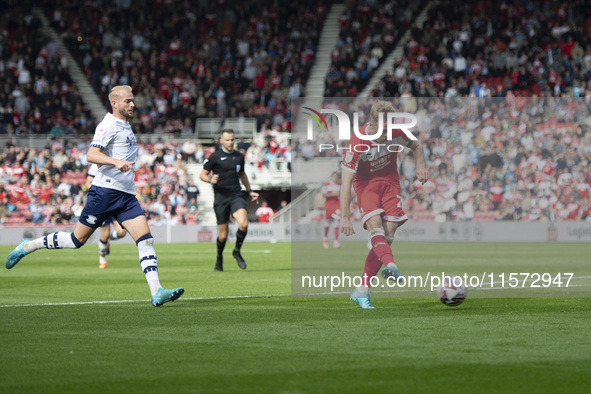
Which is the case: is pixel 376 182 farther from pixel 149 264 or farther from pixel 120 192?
pixel 120 192

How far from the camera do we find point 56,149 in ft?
117

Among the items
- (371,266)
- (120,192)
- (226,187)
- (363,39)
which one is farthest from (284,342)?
(363,39)

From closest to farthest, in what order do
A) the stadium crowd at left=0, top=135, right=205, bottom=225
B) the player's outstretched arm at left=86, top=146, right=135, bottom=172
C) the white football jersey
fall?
the player's outstretched arm at left=86, top=146, right=135, bottom=172
the white football jersey
the stadium crowd at left=0, top=135, right=205, bottom=225

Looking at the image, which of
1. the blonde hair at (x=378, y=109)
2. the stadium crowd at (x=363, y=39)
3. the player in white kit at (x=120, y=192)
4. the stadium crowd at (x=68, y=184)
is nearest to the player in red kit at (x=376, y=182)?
the blonde hair at (x=378, y=109)

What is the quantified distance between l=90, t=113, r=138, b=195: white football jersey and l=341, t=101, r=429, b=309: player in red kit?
92.4 inches

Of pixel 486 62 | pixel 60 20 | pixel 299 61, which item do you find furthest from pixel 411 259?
pixel 60 20

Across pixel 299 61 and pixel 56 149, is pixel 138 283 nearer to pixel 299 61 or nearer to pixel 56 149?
pixel 56 149

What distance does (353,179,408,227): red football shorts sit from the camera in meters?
10.8

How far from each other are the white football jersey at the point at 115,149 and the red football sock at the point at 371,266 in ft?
8.79

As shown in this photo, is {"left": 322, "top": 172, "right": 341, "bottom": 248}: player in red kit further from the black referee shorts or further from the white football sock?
the black referee shorts

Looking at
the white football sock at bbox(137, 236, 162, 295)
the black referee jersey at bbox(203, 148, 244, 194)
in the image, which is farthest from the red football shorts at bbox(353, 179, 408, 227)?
the black referee jersey at bbox(203, 148, 244, 194)

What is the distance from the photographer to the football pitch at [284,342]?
235 inches

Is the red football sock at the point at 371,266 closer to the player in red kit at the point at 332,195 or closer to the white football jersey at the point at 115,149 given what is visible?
the player in red kit at the point at 332,195

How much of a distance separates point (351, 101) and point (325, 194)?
136 centimetres
